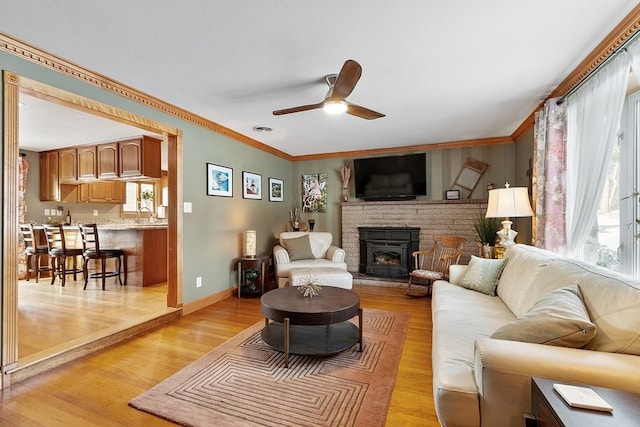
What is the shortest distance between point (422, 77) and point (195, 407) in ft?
10.0

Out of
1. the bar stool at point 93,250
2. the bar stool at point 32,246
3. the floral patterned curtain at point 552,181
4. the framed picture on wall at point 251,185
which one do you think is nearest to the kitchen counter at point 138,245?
the bar stool at point 93,250

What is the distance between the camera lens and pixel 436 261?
5.09 metres

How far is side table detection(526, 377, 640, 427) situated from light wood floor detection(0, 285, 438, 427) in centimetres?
86

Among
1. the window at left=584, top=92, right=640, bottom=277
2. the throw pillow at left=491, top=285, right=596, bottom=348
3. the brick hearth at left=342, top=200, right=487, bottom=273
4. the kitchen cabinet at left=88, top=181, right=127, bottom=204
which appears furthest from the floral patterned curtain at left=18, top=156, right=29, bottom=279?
the window at left=584, top=92, right=640, bottom=277

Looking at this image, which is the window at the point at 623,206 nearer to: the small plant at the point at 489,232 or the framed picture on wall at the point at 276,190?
the small plant at the point at 489,232

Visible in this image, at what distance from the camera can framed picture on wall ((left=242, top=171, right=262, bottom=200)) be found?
15.5 feet

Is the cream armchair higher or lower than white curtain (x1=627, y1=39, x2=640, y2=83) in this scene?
lower

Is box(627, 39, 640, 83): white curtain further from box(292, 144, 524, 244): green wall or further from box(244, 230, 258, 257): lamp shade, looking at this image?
box(244, 230, 258, 257): lamp shade

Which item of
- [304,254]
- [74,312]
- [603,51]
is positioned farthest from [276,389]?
[603,51]

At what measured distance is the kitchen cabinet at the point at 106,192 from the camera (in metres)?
6.09

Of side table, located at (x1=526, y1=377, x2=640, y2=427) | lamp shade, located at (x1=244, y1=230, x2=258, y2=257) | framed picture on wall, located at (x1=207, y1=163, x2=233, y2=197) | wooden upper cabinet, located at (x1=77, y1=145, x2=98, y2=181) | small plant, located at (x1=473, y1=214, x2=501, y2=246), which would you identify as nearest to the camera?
side table, located at (x1=526, y1=377, x2=640, y2=427)

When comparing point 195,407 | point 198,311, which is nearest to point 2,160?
point 195,407

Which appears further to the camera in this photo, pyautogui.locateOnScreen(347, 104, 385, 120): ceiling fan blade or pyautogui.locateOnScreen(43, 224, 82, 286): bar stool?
pyautogui.locateOnScreen(43, 224, 82, 286): bar stool

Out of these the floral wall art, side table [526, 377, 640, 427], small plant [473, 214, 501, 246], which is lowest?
side table [526, 377, 640, 427]
